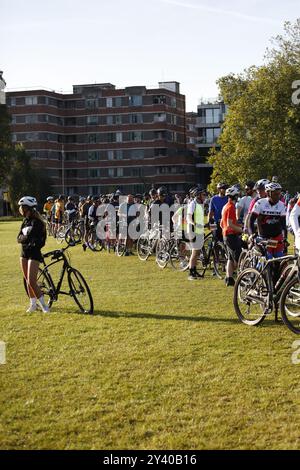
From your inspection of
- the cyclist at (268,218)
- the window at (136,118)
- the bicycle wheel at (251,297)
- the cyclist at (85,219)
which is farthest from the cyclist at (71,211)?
the window at (136,118)

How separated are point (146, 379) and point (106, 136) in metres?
85.5

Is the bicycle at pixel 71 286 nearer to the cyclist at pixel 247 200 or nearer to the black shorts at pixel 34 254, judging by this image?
the black shorts at pixel 34 254

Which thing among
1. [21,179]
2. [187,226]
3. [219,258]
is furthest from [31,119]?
[219,258]

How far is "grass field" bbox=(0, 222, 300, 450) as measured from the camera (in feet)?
16.6

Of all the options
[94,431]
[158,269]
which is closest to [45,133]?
[158,269]

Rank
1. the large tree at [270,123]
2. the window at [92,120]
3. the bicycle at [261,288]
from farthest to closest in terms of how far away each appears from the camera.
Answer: the window at [92,120]
the large tree at [270,123]
the bicycle at [261,288]

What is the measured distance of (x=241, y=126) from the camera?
164 feet

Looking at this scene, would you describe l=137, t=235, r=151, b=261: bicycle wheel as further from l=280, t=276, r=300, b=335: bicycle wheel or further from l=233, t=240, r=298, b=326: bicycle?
l=280, t=276, r=300, b=335: bicycle wheel

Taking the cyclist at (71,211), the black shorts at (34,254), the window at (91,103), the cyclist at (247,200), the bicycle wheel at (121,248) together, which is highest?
the window at (91,103)

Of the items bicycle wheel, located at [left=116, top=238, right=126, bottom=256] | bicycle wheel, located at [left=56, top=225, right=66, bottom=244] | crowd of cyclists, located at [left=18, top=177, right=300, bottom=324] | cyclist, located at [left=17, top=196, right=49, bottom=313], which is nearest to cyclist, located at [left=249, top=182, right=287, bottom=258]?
crowd of cyclists, located at [left=18, top=177, right=300, bottom=324]

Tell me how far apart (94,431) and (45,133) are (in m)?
87.2

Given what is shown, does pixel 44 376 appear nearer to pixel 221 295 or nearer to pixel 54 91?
pixel 221 295

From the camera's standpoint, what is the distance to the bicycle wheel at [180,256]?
645 inches

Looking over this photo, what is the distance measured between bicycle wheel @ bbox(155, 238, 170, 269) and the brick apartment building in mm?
70030
